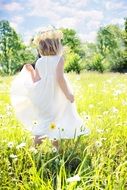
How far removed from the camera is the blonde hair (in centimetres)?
455

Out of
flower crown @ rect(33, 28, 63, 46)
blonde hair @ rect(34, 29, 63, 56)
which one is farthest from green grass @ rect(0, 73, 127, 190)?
flower crown @ rect(33, 28, 63, 46)

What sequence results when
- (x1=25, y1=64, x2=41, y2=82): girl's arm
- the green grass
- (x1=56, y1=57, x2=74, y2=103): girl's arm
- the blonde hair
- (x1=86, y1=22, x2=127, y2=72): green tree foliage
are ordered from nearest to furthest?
the green grass, (x1=56, y1=57, x2=74, y2=103): girl's arm, the blonde hair, (x1=25, y1=64, x2=41, y2=82): girl's arm, (x1=86, y1=22, x2=127, y2=72): green tree foliage

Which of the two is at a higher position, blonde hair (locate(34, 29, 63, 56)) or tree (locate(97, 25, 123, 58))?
blonde hair (locate(34, 29, 63, 56))

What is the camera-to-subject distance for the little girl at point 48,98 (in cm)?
Answer: 444

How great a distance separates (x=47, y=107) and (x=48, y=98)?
0.27ft

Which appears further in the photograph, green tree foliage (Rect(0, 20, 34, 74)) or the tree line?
green tree foliage (Rect(0, 20, 34, 74))

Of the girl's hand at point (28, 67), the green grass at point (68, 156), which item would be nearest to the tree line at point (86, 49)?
the girl's hand at point (28, 67)

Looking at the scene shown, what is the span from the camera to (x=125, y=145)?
4324 mm

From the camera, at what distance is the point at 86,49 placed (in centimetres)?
7794

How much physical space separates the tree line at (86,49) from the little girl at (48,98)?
118ft

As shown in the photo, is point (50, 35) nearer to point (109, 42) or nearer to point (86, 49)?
point (109, 42)

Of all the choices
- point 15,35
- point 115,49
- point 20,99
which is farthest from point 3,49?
point 20,99

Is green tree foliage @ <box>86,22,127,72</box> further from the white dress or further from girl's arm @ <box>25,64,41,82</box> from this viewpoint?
the white dress

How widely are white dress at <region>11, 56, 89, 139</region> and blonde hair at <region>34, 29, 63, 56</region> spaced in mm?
62
